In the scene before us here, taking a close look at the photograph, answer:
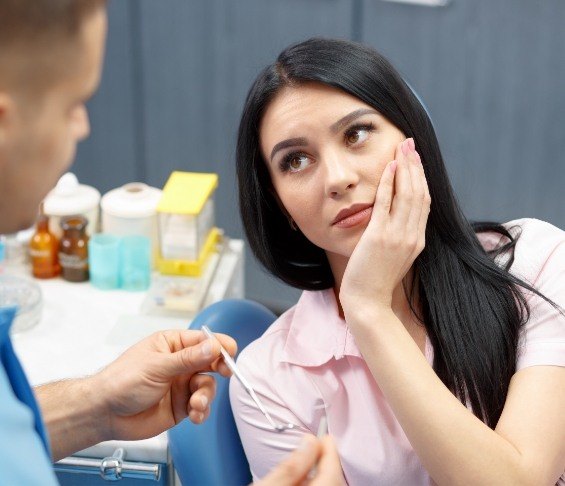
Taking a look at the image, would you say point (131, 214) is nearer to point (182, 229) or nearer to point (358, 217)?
point (182, 229)

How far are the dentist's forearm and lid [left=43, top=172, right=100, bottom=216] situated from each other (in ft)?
3.06

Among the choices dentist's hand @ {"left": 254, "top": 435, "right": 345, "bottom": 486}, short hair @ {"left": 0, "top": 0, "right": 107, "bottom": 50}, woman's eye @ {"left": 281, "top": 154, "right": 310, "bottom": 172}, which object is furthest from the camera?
woman's eye @ {"left": 281, "top": 154, "right": 310, "bottom": 172}

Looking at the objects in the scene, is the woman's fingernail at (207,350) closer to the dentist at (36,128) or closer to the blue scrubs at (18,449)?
the dentist at (36,128)

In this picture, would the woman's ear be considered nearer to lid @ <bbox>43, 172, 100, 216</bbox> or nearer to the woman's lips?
the woman's lips

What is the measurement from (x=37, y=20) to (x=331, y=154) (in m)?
0.87

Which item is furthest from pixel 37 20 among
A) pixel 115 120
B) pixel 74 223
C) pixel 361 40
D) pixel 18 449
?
pixel 115 120

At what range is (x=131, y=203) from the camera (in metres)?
2.44

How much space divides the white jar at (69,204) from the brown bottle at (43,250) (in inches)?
0.8

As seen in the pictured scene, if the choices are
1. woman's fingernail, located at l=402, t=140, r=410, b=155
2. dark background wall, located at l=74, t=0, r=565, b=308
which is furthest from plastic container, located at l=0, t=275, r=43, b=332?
dark background wall, located at l=74, t=0, r=565, b=308

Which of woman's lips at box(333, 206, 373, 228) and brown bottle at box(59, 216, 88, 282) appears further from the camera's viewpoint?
brown bottle at box(59, 216, 88, 282)

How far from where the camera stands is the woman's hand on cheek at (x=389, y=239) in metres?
1.63

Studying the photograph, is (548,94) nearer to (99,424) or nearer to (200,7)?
(200,7)

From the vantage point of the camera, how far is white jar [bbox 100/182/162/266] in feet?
7.95

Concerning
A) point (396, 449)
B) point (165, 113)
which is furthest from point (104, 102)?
Result: point (396, 449)
